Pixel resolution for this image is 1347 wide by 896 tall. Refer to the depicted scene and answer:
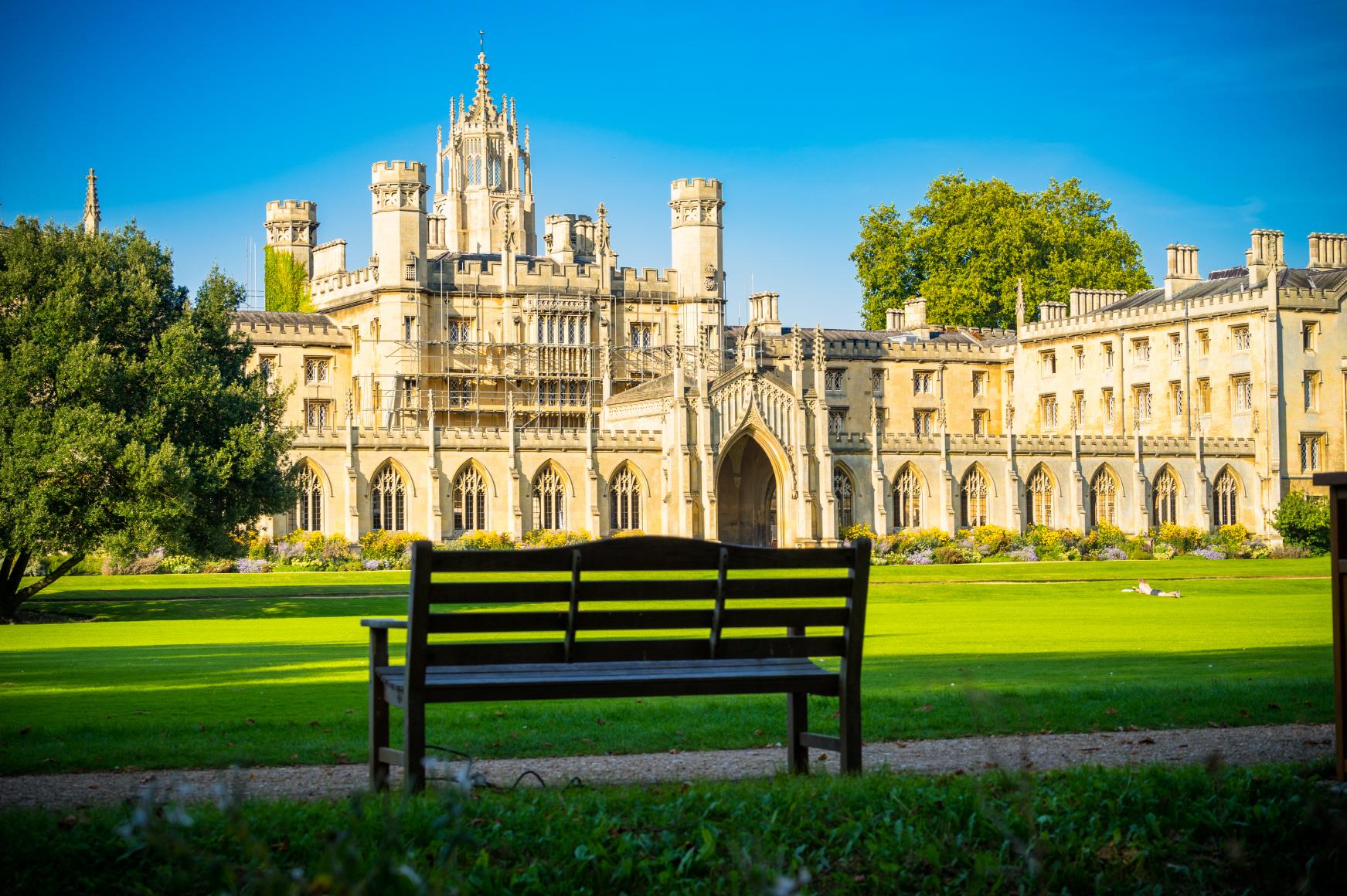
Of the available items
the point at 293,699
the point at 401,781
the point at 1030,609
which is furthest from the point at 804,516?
the point at 401,781

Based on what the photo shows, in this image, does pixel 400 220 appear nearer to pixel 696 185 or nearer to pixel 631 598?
pixel 696 185

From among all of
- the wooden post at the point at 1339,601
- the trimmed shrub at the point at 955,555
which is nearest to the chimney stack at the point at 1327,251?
the trimmed shrub at the point at 955,555

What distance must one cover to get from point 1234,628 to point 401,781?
16.8m

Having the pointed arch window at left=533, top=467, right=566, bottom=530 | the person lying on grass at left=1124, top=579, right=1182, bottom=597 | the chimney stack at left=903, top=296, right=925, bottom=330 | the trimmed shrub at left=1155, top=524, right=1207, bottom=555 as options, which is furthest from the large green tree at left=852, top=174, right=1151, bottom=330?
the person lying on grass at left=1124, top=579, right=1182, bottom=597

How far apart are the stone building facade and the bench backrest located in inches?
1633

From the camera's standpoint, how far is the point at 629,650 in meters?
8.54

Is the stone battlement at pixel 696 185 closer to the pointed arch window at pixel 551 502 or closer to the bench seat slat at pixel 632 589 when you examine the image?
the pointed arch window at pixel 551 502

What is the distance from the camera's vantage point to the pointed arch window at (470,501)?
51519 millimetres

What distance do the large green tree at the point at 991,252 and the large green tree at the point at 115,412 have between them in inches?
2168

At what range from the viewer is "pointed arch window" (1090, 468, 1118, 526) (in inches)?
2357

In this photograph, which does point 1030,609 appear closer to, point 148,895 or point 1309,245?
point 148,895

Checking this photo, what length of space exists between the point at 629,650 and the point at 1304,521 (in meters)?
53.8

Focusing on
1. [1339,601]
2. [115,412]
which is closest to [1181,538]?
[115,412]

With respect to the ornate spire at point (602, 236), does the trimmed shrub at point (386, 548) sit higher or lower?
lower
